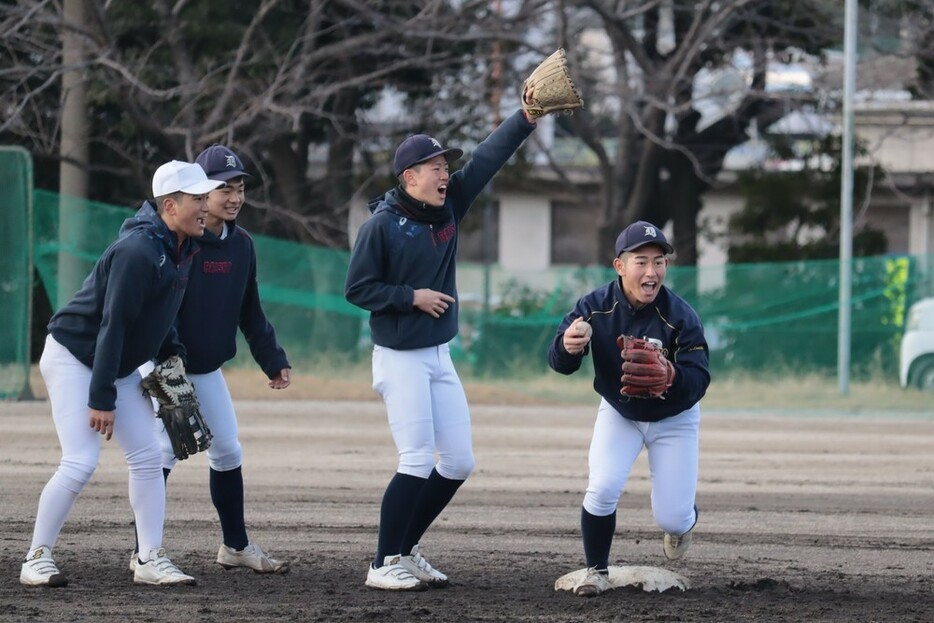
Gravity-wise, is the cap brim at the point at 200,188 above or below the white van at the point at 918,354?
above

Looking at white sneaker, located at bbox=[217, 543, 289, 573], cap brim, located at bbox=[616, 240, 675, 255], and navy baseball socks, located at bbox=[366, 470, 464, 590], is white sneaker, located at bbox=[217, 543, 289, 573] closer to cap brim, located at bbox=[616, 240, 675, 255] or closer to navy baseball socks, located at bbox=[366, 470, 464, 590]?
navy baseball socks, located at bbox=[366, 470, 464, 590]

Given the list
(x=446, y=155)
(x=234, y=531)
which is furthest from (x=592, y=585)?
(x=446, y=155)

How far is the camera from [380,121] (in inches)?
937

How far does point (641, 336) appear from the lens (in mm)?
6281

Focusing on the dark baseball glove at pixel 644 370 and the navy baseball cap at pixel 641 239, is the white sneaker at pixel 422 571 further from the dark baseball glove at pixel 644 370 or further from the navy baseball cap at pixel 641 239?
the navy baseball cap at pixel 641 239

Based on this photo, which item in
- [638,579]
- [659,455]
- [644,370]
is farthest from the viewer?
[638,579]

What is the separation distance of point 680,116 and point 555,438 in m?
9.89

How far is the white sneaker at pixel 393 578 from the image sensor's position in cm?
635

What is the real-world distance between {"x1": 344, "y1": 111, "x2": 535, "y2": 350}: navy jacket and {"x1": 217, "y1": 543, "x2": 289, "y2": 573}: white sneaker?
4.05ft

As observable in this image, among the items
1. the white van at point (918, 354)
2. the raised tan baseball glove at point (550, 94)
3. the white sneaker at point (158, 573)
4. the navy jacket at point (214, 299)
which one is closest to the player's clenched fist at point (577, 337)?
the raised tan baseball glove at point (550, 94)

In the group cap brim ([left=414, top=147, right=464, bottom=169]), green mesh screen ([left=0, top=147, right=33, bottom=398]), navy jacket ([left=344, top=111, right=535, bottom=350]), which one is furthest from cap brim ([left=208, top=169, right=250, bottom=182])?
green mesh screen ([left=0, top=147, right=33, bottom=398])

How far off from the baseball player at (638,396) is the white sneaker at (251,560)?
1.46m

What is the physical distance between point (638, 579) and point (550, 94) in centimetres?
217

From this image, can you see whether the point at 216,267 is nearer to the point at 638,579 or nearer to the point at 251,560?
the point at 251,560
